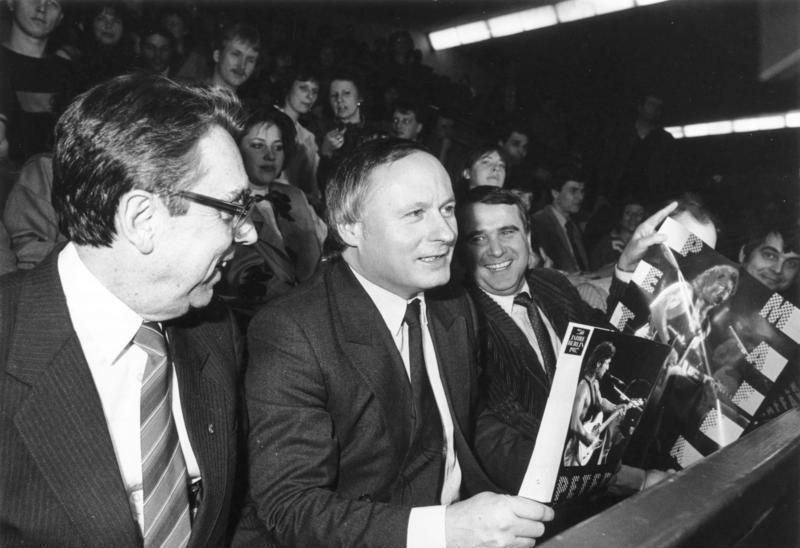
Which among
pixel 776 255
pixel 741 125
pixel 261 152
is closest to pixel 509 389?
pixel 261 152

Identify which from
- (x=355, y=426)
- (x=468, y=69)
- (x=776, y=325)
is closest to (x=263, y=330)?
(x=355, y=426)

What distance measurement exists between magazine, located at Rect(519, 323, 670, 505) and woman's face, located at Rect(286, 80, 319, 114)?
4.06m

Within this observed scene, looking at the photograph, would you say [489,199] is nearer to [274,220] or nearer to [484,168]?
[274,220]

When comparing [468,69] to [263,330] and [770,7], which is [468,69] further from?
[263,330]

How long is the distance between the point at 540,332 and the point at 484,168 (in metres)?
2.19

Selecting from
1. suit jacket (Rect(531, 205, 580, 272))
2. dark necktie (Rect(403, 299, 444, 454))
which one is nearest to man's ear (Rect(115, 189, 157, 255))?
dark necktie (Rect(403, 299, 444, 454))

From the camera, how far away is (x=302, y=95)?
4.98 meters

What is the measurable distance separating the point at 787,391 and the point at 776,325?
8.2 inches

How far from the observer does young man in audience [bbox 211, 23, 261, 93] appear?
4426mm

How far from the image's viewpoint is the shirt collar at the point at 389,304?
1.82 meters

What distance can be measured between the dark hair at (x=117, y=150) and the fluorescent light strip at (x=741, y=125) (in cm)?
1014

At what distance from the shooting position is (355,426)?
163 cm

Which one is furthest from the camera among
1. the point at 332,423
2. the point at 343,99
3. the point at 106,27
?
the point at 343,99

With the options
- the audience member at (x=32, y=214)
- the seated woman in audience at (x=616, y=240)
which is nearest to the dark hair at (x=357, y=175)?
the audience member at (x=32, y=214)
